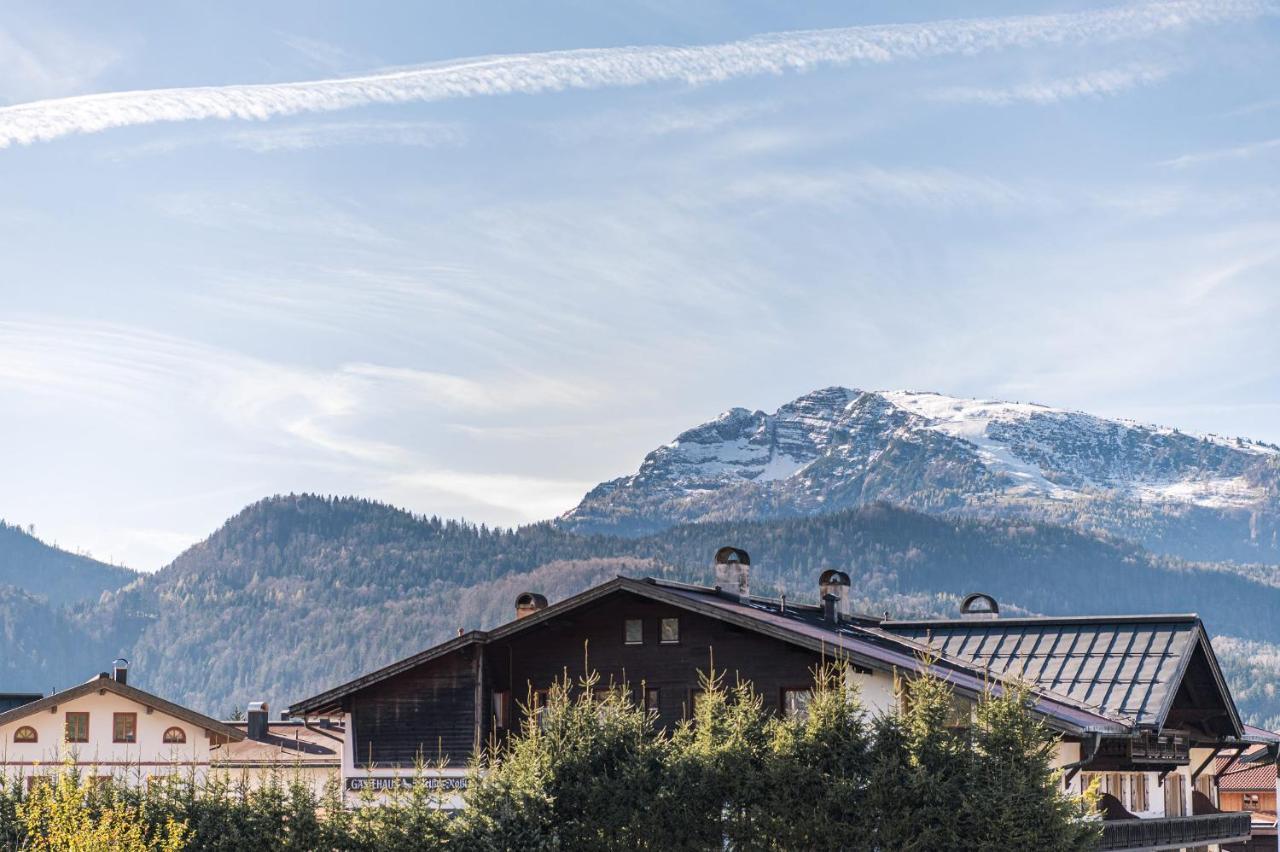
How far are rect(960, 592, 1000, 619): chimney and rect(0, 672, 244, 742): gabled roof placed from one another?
34.2 meters

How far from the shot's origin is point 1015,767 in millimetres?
30438

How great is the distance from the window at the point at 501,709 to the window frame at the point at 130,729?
34.8m

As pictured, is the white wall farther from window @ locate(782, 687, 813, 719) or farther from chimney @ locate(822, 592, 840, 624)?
window @ locate(782, 687, 813, 719)

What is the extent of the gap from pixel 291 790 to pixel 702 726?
7.63 meters

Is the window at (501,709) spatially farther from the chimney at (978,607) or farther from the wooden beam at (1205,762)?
the wooden beam at (1205,762)

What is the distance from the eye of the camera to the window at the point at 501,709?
4616 cm

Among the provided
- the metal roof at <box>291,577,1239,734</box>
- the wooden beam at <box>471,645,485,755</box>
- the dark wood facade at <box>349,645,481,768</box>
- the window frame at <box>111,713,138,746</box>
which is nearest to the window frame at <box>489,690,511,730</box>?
the wooden beam at <box>471,645,485,755</box>

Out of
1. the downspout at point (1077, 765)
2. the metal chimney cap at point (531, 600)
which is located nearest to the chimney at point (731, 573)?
the metal chimney cap at point (531, 600)

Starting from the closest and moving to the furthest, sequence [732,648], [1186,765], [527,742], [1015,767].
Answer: [1015,767] → [527,742] → [732,648] → [1186,765]

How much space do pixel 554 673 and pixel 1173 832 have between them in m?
16.7

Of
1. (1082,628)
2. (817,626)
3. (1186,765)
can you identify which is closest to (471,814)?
(817,626)

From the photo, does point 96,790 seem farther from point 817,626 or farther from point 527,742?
point 817,626

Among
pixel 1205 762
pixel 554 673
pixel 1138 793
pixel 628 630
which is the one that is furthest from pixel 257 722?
pixel 1138 793

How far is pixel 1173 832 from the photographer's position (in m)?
45.4
